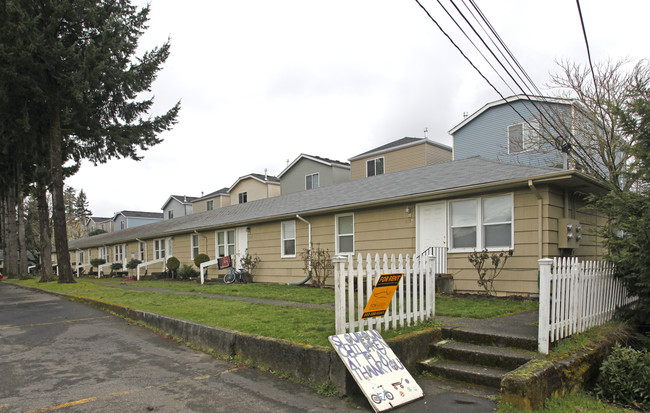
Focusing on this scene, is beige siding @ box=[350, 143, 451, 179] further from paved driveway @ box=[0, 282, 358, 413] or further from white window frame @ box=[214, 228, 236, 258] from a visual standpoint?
paved driveway @ box=[0, 282, 358, 413]

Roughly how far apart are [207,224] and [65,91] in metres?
8.21

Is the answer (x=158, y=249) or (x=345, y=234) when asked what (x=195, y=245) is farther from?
(x=345, y=234)

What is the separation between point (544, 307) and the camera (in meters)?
4.89

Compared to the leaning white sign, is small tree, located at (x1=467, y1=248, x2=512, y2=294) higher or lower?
higher

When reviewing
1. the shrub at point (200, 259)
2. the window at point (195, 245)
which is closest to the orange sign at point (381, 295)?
the shrub at point (200, 259)

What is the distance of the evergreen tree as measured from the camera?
660 inches

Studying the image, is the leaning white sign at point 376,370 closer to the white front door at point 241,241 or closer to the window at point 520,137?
the white front door at point 241,241

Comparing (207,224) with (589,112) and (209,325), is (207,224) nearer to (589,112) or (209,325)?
(209,325)

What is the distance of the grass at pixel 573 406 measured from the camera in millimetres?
3991

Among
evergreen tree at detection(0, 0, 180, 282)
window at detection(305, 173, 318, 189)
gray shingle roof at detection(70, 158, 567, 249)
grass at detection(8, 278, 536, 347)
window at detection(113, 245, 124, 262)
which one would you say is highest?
evergreen tree at detection(0, 0, 180, 282)

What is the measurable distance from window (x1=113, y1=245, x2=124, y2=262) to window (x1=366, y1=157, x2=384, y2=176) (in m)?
18.1

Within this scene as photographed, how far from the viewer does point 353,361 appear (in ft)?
14.8

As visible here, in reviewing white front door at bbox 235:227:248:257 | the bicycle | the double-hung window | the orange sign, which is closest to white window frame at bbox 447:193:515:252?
the orange sign

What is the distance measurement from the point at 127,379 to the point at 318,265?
9.64 meters
